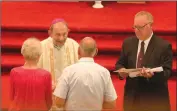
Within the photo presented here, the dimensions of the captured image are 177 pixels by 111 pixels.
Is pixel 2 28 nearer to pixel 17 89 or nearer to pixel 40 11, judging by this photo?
pixel 40 11

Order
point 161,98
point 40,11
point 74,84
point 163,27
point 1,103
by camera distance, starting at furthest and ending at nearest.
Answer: point 40,11, point 163,27, point 1,103, point 161,98, point 74,84

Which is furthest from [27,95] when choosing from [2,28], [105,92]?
[2,28]

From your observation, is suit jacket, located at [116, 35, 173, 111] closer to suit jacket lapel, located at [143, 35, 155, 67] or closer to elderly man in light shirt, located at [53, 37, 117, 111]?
suit jacket lapel, located at [143, 35, 155, 67]

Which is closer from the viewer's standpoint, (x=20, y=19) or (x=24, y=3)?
(x=20, y=19)

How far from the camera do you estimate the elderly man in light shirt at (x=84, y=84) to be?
3.31m

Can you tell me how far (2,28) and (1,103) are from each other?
6.21 ft

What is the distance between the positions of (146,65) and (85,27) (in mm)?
2932

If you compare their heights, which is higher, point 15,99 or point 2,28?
point 2,28

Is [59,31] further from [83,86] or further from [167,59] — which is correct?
[167,59]

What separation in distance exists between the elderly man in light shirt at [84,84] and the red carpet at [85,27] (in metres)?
2.47

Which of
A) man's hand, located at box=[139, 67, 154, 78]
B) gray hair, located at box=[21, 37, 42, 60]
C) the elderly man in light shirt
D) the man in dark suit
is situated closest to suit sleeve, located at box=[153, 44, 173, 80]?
the man in dark suit

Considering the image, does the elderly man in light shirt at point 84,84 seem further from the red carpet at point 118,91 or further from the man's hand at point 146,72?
the red carpet at point 118,91

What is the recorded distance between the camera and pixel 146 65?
12.6ft

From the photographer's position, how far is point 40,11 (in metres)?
7.34
